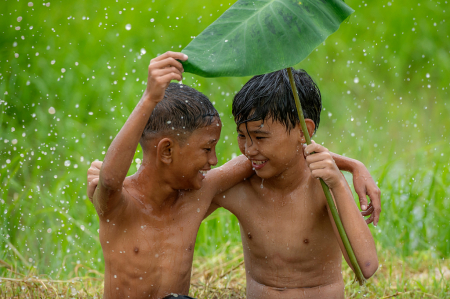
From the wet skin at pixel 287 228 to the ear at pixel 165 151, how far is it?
322 millimetres

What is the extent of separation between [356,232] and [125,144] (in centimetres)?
98

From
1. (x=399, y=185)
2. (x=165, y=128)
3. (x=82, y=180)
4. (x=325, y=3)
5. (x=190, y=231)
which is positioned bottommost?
(x=399, y=185)

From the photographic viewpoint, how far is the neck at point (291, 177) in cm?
242

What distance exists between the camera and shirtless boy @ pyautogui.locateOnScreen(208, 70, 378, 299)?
89.0 inches

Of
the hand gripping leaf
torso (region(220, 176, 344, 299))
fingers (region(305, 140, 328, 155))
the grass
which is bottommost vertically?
the grass

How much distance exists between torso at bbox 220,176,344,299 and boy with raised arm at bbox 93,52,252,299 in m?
0.24

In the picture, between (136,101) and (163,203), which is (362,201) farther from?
(136,101)

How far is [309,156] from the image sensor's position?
204cm

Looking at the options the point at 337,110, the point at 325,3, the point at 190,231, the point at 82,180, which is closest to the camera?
the point at 325,3

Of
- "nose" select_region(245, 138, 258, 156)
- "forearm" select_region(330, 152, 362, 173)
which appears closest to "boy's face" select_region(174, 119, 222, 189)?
"nose" select_region(245, 138, 258, 156)

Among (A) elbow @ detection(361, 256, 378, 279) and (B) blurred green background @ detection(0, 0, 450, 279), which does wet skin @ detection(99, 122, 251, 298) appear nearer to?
(A) elbow @ detection(361, 256, 378, 279)

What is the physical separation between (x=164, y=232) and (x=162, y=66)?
2.76 feet

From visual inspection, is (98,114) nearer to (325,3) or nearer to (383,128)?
(383,128)

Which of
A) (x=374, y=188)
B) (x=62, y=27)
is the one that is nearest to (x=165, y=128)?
(x=374, y=188)
